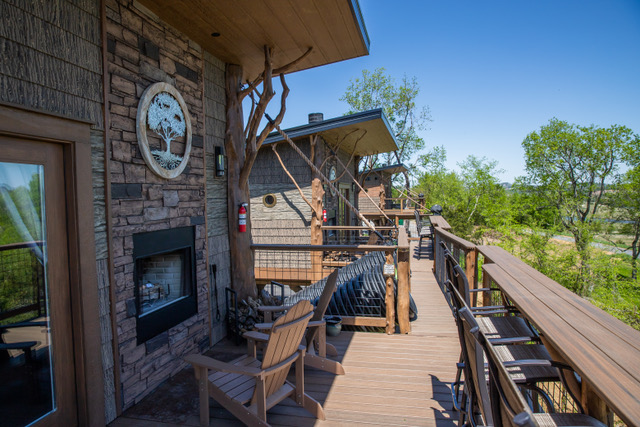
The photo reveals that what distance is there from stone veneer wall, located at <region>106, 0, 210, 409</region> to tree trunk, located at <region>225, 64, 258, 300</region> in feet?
2.06

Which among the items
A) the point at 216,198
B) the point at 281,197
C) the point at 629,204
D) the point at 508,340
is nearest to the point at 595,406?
the point at 508,340

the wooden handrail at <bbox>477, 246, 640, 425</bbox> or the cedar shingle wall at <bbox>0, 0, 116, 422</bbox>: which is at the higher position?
the cedar shingle wall at <bbox>0, 0, 116, 422</bbox>

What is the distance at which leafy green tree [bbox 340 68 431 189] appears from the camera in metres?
25.0

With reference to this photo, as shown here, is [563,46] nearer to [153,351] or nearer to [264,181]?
[264,181]

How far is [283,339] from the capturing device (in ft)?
7.61

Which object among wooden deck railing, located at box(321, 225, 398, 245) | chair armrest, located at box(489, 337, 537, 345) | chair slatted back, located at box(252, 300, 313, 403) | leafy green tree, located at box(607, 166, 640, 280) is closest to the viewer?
chair armrest, located at box(489, 337, 537, 345)

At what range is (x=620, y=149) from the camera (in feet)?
67.1

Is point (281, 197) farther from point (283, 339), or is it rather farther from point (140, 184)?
point (283, 339)

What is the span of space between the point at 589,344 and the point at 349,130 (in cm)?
796

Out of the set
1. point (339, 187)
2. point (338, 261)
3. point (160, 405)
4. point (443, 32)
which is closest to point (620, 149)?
point (443, 32)

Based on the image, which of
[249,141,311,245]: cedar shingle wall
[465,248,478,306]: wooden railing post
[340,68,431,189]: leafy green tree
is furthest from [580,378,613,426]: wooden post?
[340,68,431,189]: leafy green tree

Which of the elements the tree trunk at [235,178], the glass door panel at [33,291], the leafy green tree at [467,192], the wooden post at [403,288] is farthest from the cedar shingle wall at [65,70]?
the leafy green tree at [467,192]

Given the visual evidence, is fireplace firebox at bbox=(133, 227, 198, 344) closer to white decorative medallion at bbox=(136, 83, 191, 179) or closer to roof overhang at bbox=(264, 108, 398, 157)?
white decorative medallion at bbox=(136, 83, 191, 179)

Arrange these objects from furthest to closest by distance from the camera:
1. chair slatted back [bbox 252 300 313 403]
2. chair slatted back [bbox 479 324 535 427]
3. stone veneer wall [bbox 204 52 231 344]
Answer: stone veneer wall [bbox 204 52 231 344] < chair slatted back [bbox 252 300 313 403] < chair slatted back [bbox 479 324 535 427]
